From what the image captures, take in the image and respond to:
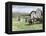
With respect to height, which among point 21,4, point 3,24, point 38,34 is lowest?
point 38,34

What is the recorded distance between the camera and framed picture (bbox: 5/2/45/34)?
4.99 ft

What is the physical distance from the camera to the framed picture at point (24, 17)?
1520mm

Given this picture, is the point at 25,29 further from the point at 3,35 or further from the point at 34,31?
the point at 3,35

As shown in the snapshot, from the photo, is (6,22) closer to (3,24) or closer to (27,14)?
(3,24)

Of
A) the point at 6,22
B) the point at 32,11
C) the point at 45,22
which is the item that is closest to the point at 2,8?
the point at 6,22

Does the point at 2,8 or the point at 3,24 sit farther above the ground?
the point at 2,8

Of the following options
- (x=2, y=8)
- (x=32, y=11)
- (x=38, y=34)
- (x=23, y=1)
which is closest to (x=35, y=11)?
(x=32, y=11)

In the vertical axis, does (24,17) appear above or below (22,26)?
above

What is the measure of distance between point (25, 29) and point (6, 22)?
10.9 inches

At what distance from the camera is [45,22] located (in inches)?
67.4

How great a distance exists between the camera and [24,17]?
1.59m

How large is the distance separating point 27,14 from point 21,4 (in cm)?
16

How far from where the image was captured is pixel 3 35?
5.09 ft

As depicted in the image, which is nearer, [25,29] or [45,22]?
[25,29]
